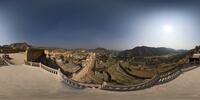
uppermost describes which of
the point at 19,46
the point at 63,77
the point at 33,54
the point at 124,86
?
the point at 19,46

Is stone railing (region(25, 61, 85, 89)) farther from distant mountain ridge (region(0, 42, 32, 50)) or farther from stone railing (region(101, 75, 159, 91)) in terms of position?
stone railing (region(101, 75, 159, 91))

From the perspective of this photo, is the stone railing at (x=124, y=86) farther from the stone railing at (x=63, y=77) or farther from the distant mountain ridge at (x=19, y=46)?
the distant mountain ridge at (x=19, y=46)

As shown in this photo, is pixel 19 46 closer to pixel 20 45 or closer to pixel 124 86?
pixel 20 45

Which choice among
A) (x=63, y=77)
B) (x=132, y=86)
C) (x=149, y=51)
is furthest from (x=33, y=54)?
(x=149, y=51)

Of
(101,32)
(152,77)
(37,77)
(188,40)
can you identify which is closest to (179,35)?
(188,40)

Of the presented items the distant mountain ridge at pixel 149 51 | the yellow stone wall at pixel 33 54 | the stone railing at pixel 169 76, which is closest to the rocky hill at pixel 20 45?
the yellow stone wall at pixel 33 54

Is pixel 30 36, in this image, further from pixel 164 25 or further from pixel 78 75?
pixel 164 25

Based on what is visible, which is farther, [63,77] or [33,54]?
[33,54]

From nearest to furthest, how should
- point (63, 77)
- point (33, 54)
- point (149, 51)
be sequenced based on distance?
point (63, 77)
point (149, 51)
point (33, 54)

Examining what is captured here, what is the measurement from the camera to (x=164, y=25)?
16781mm

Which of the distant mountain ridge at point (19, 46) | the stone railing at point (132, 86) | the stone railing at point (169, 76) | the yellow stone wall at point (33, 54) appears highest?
the distant mountain ridge at point (19, 46)

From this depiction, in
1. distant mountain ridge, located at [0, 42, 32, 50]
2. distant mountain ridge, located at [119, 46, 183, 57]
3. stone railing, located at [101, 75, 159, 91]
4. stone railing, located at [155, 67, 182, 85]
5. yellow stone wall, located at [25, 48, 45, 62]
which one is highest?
distant mountain ridge, located at [0, 42, 32, 50]

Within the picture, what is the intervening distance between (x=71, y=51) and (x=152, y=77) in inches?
147

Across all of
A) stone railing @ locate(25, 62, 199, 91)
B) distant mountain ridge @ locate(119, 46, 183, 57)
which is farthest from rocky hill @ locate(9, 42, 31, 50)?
distant mountain ridge @ locate(119, 46, 183, 57)
